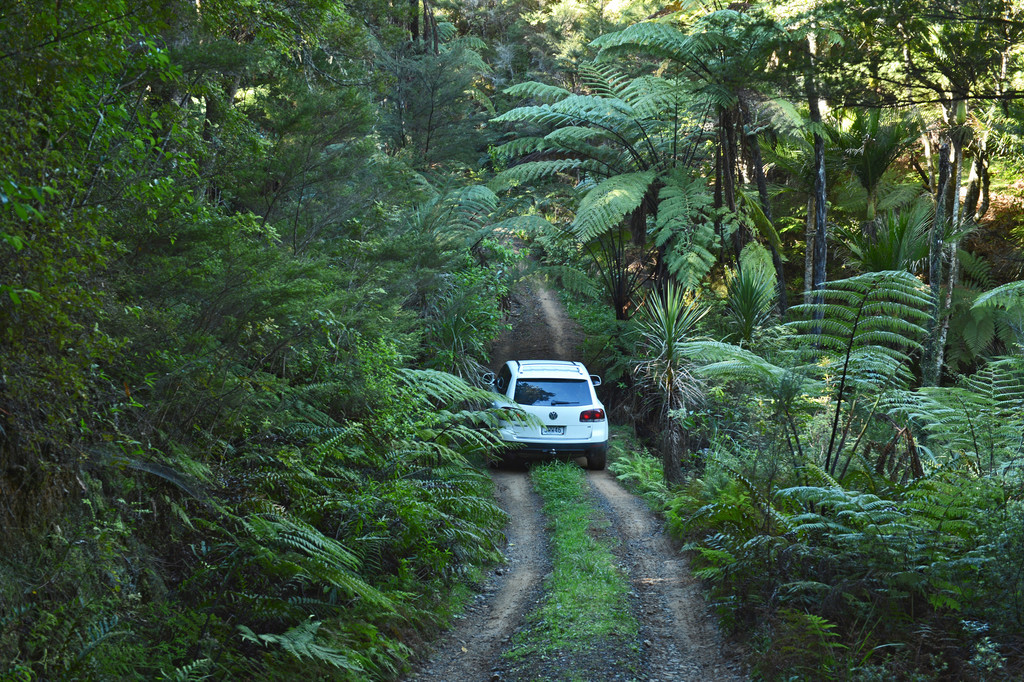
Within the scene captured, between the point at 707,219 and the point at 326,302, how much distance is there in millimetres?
8958

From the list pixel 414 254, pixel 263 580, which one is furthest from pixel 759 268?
pixel 263 580

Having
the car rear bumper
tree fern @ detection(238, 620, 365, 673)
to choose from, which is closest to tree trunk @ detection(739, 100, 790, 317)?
the car rear bumper

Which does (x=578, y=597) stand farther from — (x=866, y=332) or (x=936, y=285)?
(x=936, y=285)

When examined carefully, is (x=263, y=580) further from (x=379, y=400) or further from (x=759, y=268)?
(x=759, y=268)

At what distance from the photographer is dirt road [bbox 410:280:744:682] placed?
4.62 metres

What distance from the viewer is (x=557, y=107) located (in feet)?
43.7

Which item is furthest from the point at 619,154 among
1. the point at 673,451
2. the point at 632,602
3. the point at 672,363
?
the point at 632,602

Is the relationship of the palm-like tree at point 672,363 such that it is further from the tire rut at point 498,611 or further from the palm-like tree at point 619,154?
the tire rut at point 498,611

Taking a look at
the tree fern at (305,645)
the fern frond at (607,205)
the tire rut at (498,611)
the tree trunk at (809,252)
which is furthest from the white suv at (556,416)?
the tree trunk at (809,252)

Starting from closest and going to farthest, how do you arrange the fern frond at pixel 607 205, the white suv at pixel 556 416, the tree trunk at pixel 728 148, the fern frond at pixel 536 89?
the white suv at pixel 556 416 < the fern frond at pixel 607 205 < the tree trunk at pixel 728 148 < the fern frond at pixel 536 89

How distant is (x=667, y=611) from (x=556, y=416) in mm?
4988

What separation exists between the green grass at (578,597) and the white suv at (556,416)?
6.63ft

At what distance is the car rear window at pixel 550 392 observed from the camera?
10484 millimetres

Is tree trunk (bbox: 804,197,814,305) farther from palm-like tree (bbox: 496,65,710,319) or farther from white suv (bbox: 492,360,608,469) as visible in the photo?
white suv (bbox: 492,360,608,469)
